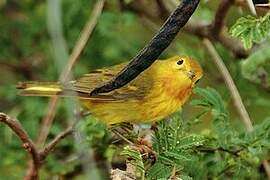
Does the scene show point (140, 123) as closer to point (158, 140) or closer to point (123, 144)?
point (123, 144)

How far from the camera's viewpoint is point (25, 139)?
2408 millimetres

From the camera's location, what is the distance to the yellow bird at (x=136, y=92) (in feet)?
10.2

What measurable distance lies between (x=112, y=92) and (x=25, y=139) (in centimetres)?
84

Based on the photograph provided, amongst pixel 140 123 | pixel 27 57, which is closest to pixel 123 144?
pixel 140 123

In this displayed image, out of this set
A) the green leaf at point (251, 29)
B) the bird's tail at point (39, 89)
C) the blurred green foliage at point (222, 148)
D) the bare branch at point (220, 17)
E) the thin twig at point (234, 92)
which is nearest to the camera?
the green leaf at point (251, 29)

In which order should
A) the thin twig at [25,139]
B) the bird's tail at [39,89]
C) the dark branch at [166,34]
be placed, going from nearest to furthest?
the dark branch at [166,34]
the thin twig at [25,139]
the bird's tail at [39,89]

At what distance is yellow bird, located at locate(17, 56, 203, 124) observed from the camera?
310 centimetres

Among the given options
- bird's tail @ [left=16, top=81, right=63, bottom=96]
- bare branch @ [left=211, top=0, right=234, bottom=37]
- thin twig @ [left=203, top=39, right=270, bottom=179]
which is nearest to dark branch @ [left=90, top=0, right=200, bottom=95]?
thin twig @ [left=203, top=39, right=270, bottom=179]

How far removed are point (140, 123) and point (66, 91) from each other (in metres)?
0.34

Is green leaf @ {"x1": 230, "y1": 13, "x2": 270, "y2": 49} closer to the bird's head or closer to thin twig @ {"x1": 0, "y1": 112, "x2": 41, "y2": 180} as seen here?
thin twig @ {"x1": 0, "y1": 112, "x2": 41, "y2": 180}

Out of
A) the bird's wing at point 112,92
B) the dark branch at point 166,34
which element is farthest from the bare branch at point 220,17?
the dark branch at point 166,34

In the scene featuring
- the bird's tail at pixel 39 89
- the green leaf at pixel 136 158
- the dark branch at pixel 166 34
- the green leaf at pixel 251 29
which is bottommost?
the green leaf at pixel 136 158

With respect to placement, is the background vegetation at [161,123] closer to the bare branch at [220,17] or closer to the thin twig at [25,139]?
the bare branch at [220,17]

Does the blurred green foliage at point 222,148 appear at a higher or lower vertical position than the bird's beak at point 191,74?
lower
